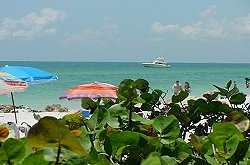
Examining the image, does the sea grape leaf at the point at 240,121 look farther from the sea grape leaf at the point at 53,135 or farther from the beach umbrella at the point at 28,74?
the beach umbrella at the point at 28,74

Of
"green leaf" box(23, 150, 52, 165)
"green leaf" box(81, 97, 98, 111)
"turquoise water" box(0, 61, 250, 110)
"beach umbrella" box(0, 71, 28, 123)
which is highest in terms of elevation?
"green leaf" box(23, 150, 52, 165)

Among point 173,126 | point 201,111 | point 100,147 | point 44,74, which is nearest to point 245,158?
point 173,126

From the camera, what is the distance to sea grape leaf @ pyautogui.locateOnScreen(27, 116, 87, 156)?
62 centimetres

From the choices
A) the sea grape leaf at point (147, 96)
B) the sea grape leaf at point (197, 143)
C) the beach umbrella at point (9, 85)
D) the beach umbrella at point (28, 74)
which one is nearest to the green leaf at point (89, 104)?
the sea grape leaf at point (147, 96)

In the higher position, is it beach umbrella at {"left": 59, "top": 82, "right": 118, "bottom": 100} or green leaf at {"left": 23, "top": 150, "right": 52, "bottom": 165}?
green leaf at {"left": 23, "top": 150, "right": 52, "bottom": 165}

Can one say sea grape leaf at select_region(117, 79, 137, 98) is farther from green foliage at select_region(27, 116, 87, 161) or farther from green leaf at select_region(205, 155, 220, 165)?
green foliage at select_region(27, 116, 87, 161)

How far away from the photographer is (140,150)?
844 mm

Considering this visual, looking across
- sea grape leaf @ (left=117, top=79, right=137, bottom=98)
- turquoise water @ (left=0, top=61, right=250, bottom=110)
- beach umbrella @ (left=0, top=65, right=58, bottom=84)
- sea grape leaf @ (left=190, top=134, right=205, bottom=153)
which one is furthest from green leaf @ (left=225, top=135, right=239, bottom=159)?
turquoise water @ (left=0, top=61, right=250, bottom=110)

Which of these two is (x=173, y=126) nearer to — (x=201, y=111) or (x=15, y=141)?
(x=15, y=141)

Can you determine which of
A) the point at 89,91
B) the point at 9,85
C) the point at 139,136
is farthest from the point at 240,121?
the point at 89,91

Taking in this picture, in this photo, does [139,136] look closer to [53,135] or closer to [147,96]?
[53,135]

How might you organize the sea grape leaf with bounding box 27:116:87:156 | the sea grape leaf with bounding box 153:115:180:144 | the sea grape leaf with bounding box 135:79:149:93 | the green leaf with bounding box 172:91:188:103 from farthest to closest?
the green leaf with bounding box 172:91:188:103 < the sea grape leaf with bounding box 135:79:149:93 < the sea grape leaf with bounding box 153:115:180:144 < the sea grape leaf with bounding box 27:116:87:156

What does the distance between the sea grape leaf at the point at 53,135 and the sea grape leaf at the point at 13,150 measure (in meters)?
0.04

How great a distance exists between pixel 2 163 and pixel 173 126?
34cm
